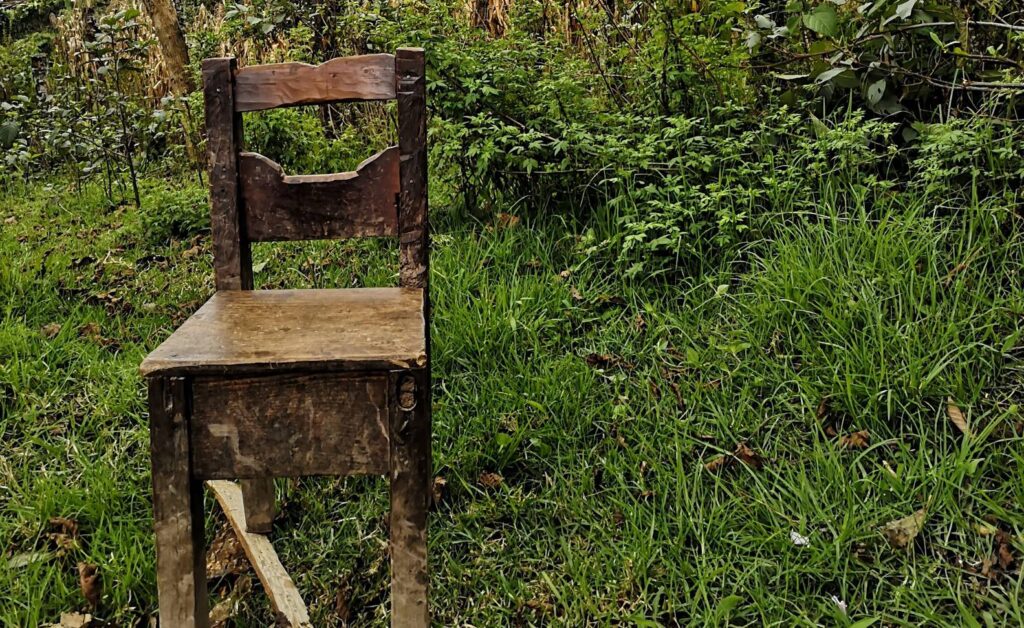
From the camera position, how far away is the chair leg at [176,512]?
1.29 m

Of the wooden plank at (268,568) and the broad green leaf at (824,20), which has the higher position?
the broad green leaf at (824,20)

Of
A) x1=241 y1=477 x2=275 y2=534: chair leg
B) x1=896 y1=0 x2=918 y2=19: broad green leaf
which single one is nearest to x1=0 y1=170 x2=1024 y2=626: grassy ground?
x1=241 y1=477 x2=275 y2=534: chair leg

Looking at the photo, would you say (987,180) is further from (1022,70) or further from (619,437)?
(619,437)

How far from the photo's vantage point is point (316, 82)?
1.81m

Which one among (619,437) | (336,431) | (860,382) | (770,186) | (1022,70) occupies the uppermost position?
(1022,70)

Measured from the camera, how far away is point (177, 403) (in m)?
1.29

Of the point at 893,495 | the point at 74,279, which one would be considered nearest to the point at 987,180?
the point at 893,495

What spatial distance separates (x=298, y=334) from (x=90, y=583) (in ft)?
3.39

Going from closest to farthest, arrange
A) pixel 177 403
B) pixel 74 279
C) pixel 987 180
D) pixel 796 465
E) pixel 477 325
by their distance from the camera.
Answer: pixel 177 403, pixel 796 465, pixel 987 180, pixel 477 325, pixel 74 279

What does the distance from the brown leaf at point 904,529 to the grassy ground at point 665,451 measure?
0.02m

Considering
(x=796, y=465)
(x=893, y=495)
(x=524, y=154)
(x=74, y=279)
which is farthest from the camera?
(x=74, y=279)

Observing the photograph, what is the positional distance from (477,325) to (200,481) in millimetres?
1296

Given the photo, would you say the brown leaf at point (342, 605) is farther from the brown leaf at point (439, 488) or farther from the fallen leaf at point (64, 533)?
the fallen leaf at point (64, 533)

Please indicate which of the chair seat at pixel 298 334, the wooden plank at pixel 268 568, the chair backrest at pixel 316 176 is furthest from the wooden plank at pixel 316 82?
the wooden plank at pixel 268 568
